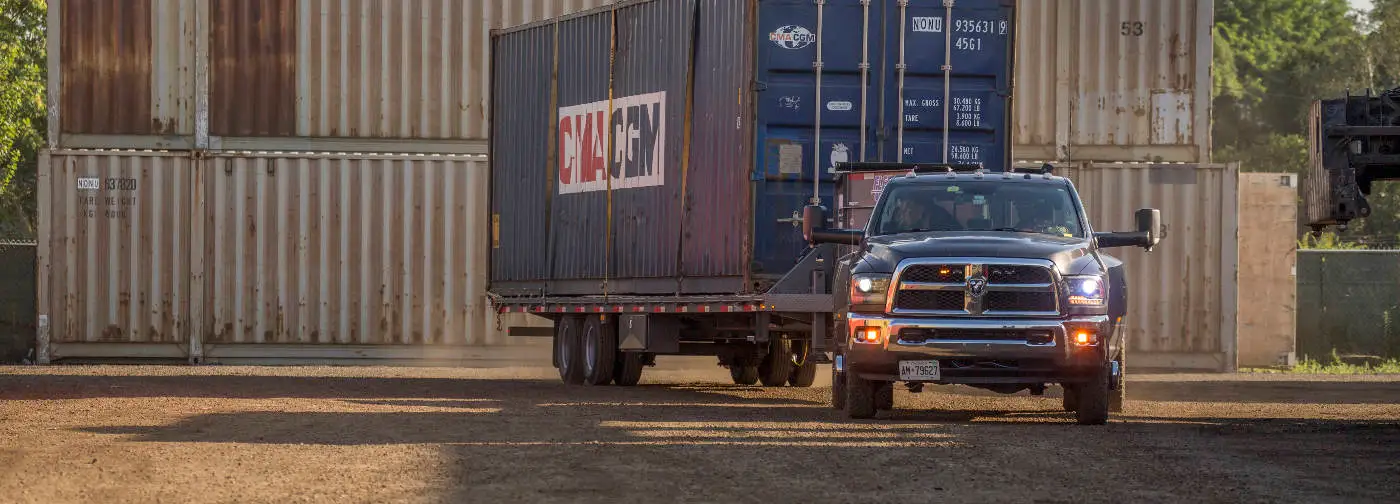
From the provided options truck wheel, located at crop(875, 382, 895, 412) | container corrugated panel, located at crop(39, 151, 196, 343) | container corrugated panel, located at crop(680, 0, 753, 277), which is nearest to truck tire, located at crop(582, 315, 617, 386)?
container corrugated panel, located at crop(680, 0, 753, 277)

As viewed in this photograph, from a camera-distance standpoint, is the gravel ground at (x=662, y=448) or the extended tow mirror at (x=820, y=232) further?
the extended tow mirror at (x=820, y=232)

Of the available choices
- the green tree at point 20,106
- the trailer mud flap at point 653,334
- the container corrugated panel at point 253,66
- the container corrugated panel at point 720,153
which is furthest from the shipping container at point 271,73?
the green tree at point 20,106

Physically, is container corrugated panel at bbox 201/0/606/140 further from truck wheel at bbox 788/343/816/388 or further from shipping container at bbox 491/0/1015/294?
truck wheel at bbox 788/343/816/388

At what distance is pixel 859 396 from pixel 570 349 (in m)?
8.04

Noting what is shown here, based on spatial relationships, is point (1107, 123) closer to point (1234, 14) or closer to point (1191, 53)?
point (1191, 53)

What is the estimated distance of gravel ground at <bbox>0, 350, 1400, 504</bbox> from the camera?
9891 mm

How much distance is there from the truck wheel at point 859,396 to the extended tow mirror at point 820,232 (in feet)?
3.57

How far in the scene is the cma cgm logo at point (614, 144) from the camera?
20.2 metres

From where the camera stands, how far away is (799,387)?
22.1 m

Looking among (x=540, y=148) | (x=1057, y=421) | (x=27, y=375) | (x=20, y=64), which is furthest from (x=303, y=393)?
(x=20, y=64)

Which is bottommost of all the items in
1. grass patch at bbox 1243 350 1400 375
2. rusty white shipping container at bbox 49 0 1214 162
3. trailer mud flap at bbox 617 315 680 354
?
grass patch at bbox 1243 350 1400 375

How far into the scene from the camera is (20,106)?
42.1m

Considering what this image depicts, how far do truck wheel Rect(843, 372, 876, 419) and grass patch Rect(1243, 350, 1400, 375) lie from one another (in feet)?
52.8

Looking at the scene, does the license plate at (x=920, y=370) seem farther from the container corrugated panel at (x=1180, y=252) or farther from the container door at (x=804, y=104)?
the container corrugated panel at (x=1180, y=252)
